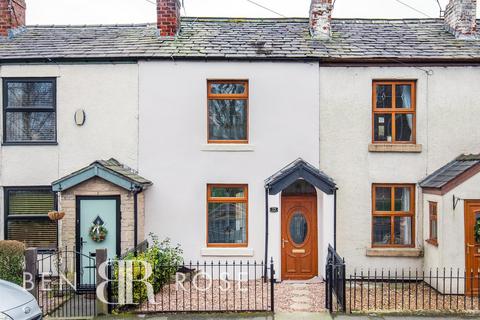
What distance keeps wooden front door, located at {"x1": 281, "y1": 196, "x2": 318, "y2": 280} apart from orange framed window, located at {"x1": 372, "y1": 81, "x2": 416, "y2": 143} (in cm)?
272

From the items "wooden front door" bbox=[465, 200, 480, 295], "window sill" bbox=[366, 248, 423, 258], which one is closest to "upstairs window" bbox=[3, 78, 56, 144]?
"window sill" bbox=[366, 248, 423, 258]

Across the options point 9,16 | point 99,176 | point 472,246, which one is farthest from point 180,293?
point 9,16

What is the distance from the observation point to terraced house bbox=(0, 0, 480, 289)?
40.2 feet

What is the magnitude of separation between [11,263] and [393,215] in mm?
9731

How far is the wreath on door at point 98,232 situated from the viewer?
436 inches

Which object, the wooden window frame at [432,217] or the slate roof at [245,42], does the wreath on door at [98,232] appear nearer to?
the slate roof at [245,42]

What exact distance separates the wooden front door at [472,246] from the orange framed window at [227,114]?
19.5 ft

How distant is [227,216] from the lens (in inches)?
488

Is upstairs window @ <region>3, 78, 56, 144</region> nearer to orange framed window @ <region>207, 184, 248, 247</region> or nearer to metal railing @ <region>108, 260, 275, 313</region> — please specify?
orange framed window @ <region>207, 184, 248, 247</region>

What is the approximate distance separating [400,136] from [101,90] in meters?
8.45

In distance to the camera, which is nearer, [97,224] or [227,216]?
[97,224]

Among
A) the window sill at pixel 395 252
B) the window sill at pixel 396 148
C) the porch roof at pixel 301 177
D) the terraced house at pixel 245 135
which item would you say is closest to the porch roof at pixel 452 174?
the terraced house at pixel 245 135

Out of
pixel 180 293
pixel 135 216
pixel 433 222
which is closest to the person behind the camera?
pixel 180 293

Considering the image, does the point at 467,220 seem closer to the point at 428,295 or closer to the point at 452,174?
the point at 452,174
